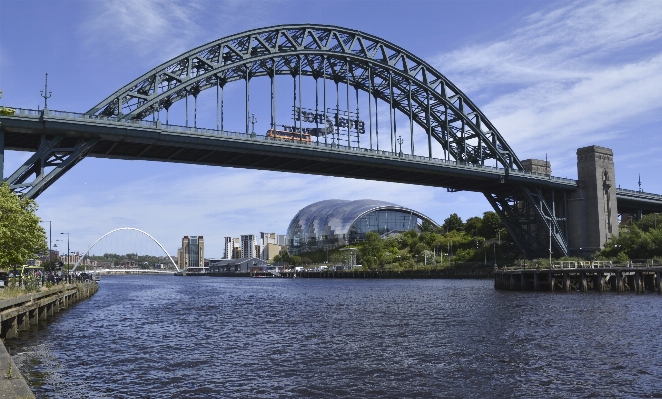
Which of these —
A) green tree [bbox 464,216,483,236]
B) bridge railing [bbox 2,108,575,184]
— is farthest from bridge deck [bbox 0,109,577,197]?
green tree [bbox 464,216,483,236]

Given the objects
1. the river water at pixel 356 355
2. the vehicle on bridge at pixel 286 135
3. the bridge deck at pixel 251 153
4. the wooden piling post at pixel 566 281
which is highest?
the vehicle on bridge at pixel 286 135

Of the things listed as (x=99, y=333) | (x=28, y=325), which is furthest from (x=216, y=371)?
(x=28, y=325)

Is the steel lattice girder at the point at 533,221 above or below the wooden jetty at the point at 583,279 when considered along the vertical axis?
above

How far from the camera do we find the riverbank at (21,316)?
46.4ft

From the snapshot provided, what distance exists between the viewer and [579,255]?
101375mm

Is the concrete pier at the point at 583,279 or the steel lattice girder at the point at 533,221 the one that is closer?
the concrete pier at the point at 583,279

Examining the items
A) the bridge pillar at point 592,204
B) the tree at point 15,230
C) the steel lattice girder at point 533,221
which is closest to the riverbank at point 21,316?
the tree at point 15,230

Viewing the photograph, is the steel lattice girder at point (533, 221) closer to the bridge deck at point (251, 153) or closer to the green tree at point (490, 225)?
the bridge deck at point (251, 153)

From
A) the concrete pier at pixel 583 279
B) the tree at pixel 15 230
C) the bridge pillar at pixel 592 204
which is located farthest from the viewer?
the bridge pillar at pixel 592 204

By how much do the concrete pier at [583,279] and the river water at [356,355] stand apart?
19320 millimetres

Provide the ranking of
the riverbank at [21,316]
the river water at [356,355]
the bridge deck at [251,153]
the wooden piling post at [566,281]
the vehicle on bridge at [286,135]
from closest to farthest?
the riverbank at [21,316] < the river water at [356,355] < the bridge deck at [251,153] < the wooden piling post at [566,281] < the vehicle on bridge at [286,135]

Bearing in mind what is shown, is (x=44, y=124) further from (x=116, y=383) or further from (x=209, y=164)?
(x=116, y=383)

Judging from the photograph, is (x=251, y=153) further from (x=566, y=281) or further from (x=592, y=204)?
(x=592, y=204)

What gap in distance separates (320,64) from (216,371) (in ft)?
216
